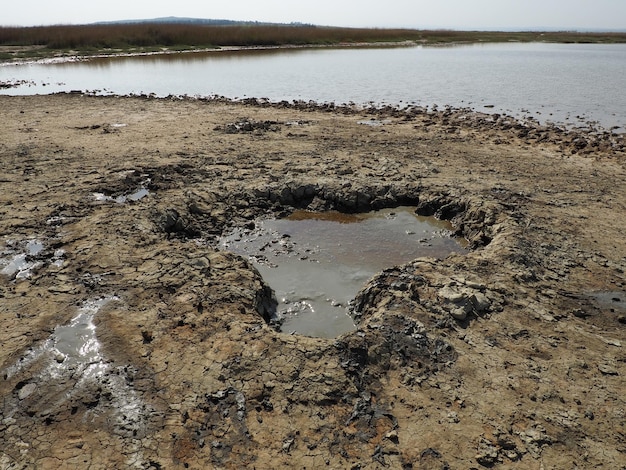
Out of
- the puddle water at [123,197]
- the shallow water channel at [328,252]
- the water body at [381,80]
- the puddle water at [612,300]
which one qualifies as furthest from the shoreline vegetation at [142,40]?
the puddle water at [612,300]

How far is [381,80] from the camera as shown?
988 inches

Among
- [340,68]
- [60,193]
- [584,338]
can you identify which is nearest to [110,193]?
[60,193]

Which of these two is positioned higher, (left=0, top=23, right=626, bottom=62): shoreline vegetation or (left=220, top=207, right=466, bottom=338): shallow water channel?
(left=0, top=23, right=626, bottom=62): shoreline vegetation

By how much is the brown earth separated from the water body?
10.3 m

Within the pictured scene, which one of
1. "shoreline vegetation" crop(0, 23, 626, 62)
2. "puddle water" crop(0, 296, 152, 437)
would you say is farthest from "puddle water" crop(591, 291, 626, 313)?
"shoreline vegetation" crop(0, 23, 626, 62)

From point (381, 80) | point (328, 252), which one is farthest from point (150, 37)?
point (328, 252)

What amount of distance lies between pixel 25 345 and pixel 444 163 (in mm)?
8427

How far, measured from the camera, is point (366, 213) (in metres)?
8.30

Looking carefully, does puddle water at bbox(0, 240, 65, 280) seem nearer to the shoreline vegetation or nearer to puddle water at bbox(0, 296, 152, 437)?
puddle water at bbox(0, 296, 152, 437)

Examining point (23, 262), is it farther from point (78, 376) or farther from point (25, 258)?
point (78, 376)

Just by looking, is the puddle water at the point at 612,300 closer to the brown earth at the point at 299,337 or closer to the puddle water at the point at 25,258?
the brown earth at the point at 299,337

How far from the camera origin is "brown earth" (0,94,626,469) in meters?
3.62

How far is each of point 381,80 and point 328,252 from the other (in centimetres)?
2041

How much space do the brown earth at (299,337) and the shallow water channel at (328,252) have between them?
1.04ft
